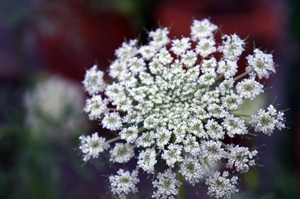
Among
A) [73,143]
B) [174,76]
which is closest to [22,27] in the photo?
[73,143]

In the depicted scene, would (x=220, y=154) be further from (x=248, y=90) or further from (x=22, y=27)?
(x=22, y=27)

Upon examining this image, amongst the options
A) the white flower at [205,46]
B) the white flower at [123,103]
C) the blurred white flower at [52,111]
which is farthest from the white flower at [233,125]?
the blurred white flower at [52,111]

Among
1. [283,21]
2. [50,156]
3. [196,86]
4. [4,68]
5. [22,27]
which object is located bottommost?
[196,86]

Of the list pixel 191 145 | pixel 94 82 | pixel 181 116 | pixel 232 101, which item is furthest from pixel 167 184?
pixel 94 82

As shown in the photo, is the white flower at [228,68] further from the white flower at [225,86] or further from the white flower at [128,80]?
the white flower at [128,80]

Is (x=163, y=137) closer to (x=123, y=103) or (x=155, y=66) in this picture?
(x=123, y=103)

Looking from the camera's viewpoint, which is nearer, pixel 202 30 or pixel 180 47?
pixel 180 47

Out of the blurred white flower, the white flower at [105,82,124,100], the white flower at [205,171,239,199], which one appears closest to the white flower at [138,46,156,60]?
the white flower at [105,82,124,100]
